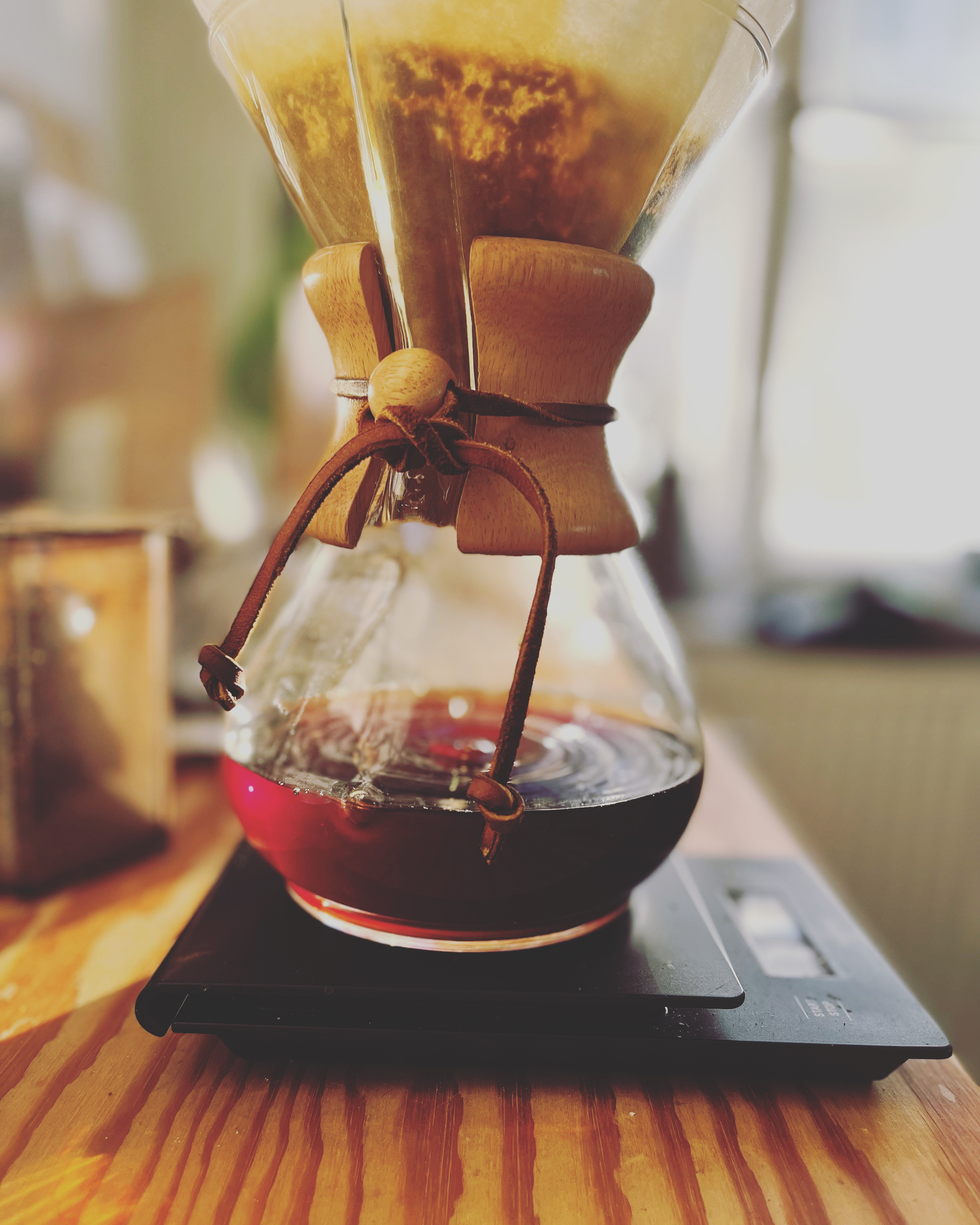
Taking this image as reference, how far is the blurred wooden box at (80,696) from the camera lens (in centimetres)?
56

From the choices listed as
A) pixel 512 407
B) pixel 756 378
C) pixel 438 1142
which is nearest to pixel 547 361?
pixel 512 407

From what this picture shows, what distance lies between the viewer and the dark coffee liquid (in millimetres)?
390

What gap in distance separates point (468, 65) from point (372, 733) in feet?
1.08

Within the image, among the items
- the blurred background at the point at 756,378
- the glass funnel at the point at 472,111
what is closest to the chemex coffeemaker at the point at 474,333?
the glass funnel at the point at 472,111

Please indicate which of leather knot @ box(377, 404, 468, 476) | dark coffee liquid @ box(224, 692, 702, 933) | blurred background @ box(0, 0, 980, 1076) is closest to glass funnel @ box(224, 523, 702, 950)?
dark coffee liquid @ box(224, 692, 702, 933)

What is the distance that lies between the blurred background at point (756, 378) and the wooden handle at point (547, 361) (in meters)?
0.82

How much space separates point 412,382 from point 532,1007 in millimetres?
283

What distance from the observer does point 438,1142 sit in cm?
36

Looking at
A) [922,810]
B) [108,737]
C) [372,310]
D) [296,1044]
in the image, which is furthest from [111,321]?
[922,810]

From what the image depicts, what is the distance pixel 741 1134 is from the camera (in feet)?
1.22

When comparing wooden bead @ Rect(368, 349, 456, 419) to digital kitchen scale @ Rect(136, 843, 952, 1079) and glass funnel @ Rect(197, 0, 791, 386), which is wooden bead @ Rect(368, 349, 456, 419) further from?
digital kitchen scale @ Rect(136, 843, 952, 1079)

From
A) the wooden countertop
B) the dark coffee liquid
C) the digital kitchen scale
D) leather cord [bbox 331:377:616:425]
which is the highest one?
leather cord [bbox 331:377:616:425]

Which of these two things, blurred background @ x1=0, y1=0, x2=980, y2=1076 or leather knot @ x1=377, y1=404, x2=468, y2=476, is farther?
blurred background @ x1=0, y1=0, x2=980, y2=1076

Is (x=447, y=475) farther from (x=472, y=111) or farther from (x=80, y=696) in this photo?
(x=80, y=696)
